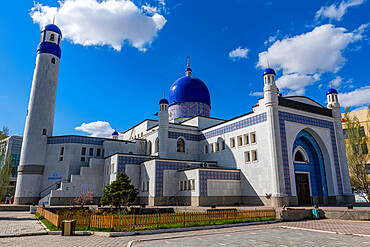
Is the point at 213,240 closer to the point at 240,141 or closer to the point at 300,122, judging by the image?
the point at 240,141

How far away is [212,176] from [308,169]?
389 inches

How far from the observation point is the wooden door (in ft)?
79.4

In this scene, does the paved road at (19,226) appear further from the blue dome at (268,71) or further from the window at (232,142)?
the blue dome at (268,71)

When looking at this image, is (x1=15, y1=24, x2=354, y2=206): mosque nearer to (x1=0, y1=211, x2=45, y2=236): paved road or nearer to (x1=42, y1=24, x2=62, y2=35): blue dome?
(x1=42, y1=24, x2=62, y2=35): blue dome

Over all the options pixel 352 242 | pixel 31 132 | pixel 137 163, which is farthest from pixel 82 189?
pixel 352 242

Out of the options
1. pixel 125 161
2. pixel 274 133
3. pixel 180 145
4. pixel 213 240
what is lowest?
pixel 213 240

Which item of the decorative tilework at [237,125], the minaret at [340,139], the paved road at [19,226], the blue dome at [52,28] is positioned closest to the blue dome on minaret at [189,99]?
the decorative tilework at [237,125]

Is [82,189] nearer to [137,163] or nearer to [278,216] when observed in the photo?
[137,163]

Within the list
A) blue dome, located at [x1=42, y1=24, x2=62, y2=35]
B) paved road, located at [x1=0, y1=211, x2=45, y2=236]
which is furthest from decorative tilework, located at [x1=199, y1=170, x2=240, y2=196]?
blue dome, located at [x1=42, y1=24, x2=62, y2=35]

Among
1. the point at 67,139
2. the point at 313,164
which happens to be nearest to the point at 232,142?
the point at 313,164

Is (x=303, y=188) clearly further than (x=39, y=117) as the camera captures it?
No

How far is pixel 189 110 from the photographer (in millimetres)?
→ 37375

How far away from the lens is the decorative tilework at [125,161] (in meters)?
26.7

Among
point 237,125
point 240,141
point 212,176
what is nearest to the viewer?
point 212,176
